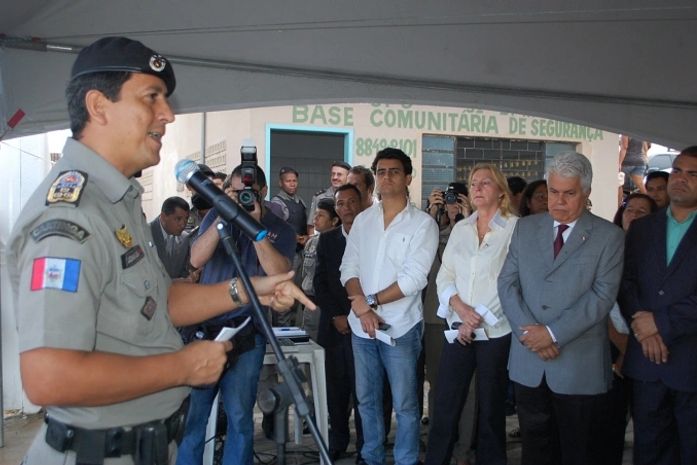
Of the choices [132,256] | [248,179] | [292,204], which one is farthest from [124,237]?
[292,204]

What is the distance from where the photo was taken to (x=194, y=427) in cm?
344

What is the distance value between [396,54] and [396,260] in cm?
140

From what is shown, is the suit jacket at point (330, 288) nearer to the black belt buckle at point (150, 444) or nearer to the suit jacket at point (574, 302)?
the suit jacket at point (574, 302)

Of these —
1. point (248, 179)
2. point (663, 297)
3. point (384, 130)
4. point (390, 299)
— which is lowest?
point (390, 299)

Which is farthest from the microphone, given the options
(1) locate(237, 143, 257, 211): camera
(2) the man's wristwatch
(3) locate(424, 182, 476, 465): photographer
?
(3) locate(424, 182, 476, 465): photographer

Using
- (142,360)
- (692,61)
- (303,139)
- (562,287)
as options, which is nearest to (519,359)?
(562,287)

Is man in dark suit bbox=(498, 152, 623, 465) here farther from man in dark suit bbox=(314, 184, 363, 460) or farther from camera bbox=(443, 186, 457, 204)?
camera bbox=(443, 186, 457, 204)

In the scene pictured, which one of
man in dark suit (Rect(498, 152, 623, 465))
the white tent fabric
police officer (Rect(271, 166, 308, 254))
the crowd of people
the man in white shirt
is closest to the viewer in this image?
the crowd of people

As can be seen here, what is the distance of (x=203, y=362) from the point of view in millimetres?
1516

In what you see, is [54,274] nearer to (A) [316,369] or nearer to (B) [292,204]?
(A) [316,369]

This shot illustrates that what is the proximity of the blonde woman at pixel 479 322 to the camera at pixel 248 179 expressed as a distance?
1.52 m

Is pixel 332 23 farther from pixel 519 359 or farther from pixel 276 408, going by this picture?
pixel 276 408

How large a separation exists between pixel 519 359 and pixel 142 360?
2.34 m

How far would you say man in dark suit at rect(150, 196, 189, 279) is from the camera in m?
4.26
